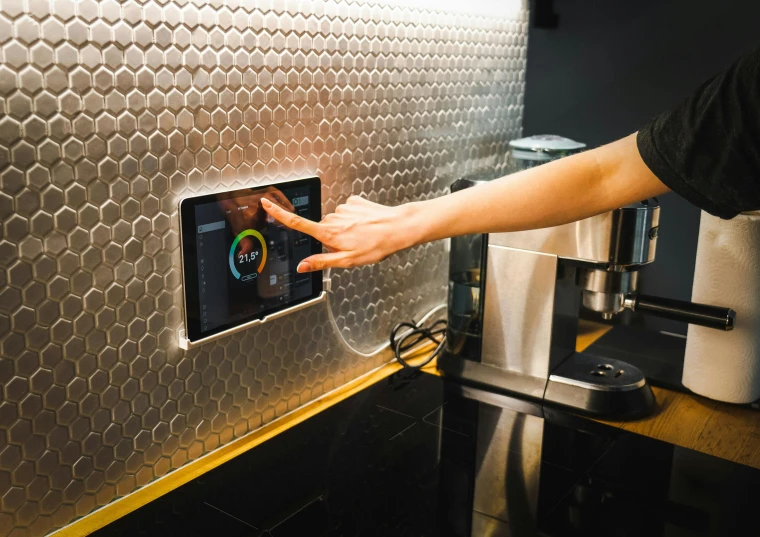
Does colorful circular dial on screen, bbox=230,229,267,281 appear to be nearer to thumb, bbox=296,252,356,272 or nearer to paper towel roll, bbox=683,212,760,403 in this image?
thumb, bbox=296,252,356,272

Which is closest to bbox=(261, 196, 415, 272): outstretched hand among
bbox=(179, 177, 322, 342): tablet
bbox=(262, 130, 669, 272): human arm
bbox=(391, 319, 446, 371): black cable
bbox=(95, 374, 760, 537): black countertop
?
bbox=(262, 130, 669, 272): human arm

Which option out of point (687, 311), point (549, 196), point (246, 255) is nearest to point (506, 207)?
point (549, 196)

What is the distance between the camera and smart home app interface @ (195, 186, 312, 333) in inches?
37.9

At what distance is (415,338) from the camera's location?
4.73 ft

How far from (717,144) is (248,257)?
0.60 metres

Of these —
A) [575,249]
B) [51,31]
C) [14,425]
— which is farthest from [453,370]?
[51,31]

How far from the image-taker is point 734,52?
1.41 metres

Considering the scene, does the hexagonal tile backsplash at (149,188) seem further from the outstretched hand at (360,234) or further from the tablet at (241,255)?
the outstretched hand at (360,234)

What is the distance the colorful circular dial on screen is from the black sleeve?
53cm

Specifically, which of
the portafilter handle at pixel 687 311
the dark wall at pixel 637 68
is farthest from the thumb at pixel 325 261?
the dark wall at pixel 637 68

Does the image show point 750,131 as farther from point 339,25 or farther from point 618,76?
point 618,76

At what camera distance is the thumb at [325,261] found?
811mm

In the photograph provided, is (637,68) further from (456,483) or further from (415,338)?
(456,483)

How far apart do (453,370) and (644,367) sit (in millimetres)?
367
